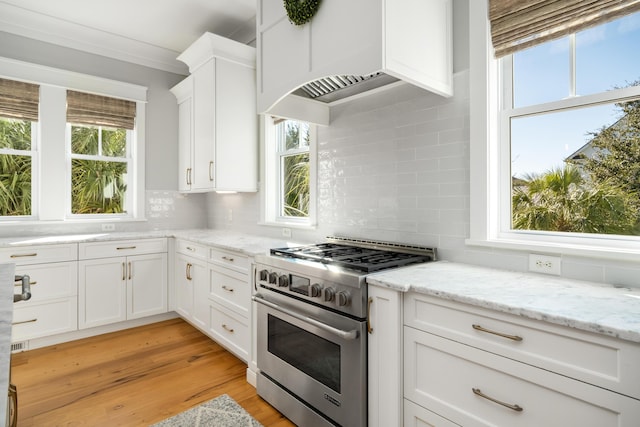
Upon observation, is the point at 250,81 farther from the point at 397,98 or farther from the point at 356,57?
the point at 356,57

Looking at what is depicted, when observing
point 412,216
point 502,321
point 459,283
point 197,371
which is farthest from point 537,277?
point 197,371

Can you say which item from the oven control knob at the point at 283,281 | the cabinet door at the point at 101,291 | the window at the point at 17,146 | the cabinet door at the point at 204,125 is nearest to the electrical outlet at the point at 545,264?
the oven control knob at the point at 283,281

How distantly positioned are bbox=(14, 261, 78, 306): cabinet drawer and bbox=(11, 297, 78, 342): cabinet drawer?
64 mm

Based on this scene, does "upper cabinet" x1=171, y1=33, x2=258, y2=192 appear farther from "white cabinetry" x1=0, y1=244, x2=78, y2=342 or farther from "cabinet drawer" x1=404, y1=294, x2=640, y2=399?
"cabinet drawer" x1=404, y1=294, x2=640, y2=399

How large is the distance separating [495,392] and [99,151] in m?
4.29

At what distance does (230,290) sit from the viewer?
279 cm

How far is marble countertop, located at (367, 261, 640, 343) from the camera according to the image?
3.50 feet

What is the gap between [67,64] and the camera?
3.63 m

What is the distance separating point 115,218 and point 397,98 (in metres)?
3.41

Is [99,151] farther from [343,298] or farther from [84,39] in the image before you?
[343,298]

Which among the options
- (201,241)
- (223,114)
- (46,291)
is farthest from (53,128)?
(201,241)

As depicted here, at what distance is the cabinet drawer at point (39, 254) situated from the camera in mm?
2934

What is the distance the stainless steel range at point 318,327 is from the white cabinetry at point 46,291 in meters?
2.08

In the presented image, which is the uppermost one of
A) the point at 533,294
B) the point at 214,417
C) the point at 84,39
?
the point at 84,39
